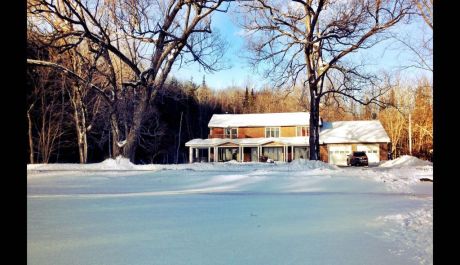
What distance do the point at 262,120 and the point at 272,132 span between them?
7.83 feet

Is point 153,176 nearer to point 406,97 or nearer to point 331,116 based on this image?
point 406,97

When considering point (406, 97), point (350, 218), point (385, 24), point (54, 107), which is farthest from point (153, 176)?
point (406, 97)

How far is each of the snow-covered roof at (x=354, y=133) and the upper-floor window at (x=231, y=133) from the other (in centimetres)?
1177

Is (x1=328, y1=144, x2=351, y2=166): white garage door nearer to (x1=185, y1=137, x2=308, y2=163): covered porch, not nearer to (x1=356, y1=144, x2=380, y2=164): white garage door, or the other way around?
(x1=356, y1=144, x2=380, y2=164): white garage door

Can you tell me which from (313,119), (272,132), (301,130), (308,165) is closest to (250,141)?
(272,132)

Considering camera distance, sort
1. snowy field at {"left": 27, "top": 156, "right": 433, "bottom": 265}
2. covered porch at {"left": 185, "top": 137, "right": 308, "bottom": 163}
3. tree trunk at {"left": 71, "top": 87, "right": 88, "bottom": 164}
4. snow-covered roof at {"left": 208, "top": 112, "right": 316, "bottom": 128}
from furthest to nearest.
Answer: snow-covered roof at {"left": 208, "top": 112, "right": 316, "bottom": 128}, covered porch at {"left": 185, "top": 137, "right": 308, "bottom": 163}, tree trunk at {"left": 71, "top": 87, "right": 88, "bottom": 164}, snowy field at {"left": 27, "top": 156, "right": 433, "bottom": 265}

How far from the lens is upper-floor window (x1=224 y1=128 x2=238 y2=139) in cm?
5462

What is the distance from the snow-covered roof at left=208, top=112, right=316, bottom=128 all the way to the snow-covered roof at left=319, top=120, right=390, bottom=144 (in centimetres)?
354

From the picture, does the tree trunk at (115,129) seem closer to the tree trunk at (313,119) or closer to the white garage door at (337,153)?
the tree trunk at (313,119)

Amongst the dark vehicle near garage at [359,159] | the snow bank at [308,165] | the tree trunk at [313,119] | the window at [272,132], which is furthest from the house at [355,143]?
the snow bank at [308,165]

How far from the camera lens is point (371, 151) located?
164 ft

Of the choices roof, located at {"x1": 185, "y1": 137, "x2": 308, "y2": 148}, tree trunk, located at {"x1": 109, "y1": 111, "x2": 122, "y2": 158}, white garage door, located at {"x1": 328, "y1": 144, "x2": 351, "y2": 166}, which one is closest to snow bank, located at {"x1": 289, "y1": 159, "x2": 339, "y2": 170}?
tree trunk, located at {"x1": 109, "y1": 111, "x2": 122, "y2": 158}
